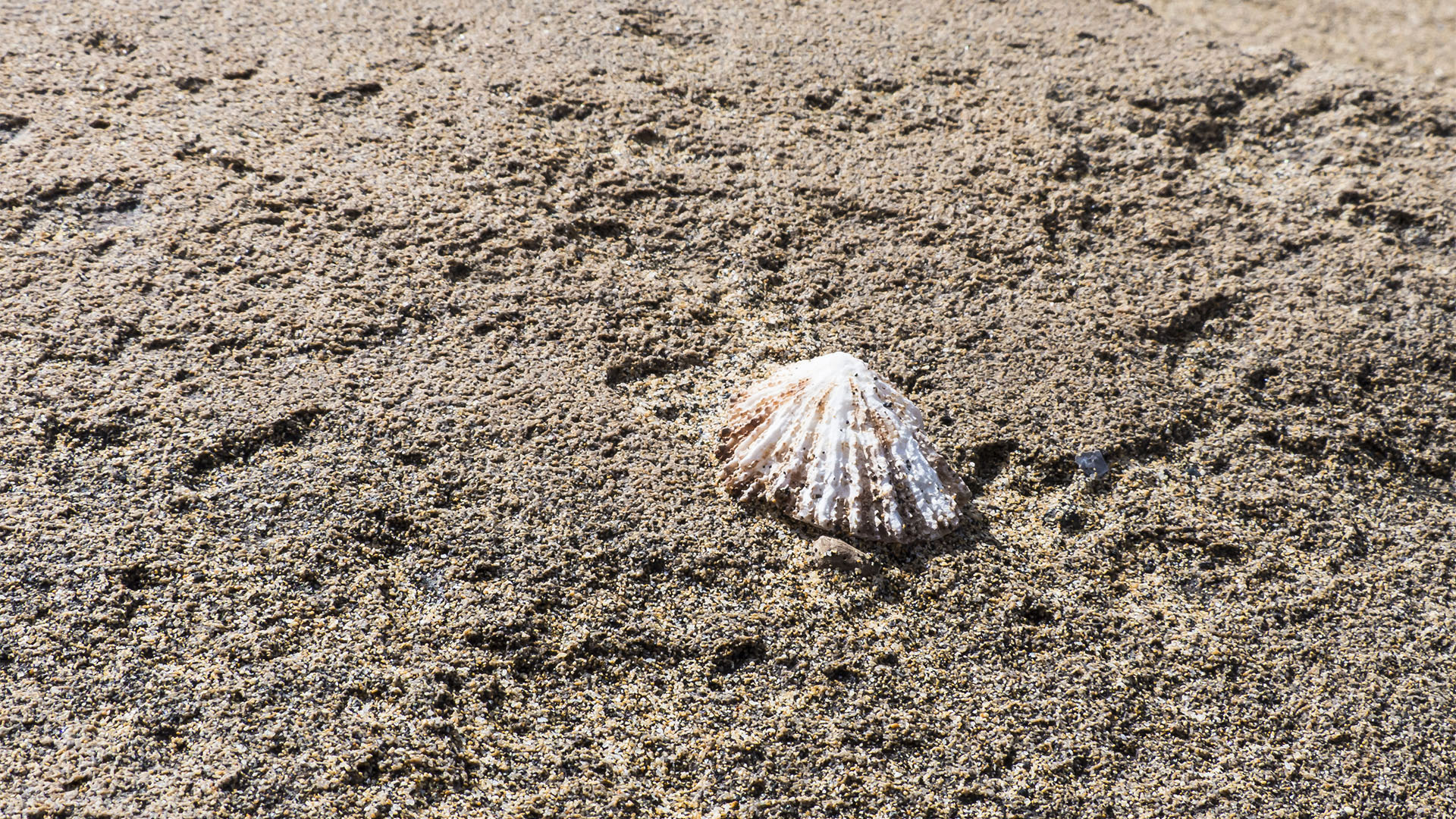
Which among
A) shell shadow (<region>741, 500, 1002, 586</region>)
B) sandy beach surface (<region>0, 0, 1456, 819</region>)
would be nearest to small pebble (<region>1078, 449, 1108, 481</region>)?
sandy beach surface (<region>0, 0, 1456, 819</region>)

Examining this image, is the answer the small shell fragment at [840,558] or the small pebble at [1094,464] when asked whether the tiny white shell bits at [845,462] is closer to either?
the small shell fragment at [840,558]

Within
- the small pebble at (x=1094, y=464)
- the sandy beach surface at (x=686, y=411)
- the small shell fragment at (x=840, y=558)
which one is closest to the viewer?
the sandy beach surface at (x=686, y=411)

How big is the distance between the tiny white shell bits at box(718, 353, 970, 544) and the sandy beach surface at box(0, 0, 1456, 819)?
4 centimetres

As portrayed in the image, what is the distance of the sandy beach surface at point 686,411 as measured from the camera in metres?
1.40

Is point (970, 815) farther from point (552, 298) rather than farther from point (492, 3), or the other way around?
point (492, 3)

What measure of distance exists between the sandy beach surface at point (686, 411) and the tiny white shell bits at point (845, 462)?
0.14 ft

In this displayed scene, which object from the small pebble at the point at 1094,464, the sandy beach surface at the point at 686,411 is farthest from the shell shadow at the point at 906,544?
the small pebble at the point at 1094,464

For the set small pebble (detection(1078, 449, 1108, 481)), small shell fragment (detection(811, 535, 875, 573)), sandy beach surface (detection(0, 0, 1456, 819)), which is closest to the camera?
sandy beach surface (detection(0, 0, 1456, 819))

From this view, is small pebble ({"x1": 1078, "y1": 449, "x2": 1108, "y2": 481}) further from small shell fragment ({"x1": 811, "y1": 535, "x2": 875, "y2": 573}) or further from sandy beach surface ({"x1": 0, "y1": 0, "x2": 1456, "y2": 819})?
small shell fragment ({"x1": 811, "y1": 535, "x2": 875, "y2": 573})

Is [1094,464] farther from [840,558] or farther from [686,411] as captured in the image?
[686,411]

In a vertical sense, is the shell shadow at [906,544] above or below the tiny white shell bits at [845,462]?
below

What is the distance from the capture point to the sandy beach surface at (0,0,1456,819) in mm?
1404

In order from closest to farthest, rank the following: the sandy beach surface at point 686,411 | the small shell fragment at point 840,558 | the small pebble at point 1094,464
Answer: the sandy beach surface at point 686,411 < the small shell fragment at point 840,558 < the small pebble at point 1094,464

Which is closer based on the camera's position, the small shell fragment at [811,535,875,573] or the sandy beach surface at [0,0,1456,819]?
the sandy beach surface at [0,0,1456,819]
